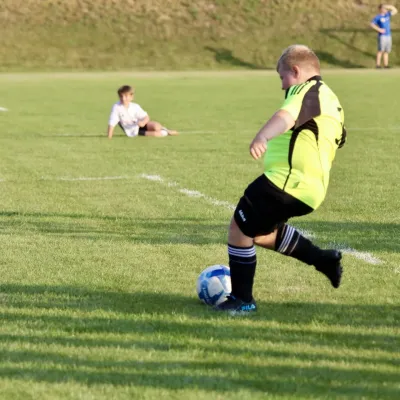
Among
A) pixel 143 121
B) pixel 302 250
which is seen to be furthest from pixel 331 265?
pixel 143 121

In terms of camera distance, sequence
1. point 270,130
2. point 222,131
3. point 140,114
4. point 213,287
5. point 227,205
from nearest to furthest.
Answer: point 270,130
point 213,287
point 227,205
point 140,114
point 222,131

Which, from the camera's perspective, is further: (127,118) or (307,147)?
(127,118)

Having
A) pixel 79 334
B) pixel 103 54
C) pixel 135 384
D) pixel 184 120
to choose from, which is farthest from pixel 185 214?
pixel 103 54

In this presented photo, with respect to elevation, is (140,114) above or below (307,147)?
below

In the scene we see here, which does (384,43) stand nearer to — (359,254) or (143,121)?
(143,121)

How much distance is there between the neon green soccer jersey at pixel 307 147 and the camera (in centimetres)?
552

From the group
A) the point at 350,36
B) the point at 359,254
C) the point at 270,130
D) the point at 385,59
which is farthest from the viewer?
the point at 350,36

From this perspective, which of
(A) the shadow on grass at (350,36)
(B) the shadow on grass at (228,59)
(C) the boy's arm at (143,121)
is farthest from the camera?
(A) the shadow on grass at (350,36)

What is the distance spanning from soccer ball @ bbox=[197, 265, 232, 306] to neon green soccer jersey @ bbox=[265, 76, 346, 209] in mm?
729

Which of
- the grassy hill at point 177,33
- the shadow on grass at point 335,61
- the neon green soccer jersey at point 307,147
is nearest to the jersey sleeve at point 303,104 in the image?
the neon green soccer jersey at point 307,147

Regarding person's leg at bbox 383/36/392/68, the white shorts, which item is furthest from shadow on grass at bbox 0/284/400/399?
person's leg at bbox 383/36/392/68

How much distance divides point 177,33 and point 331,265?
40.3 m

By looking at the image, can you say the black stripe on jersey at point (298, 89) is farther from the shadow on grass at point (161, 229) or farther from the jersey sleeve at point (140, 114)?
the jersey sleeve at point (140, 114)

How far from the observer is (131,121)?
17359 millimetres
